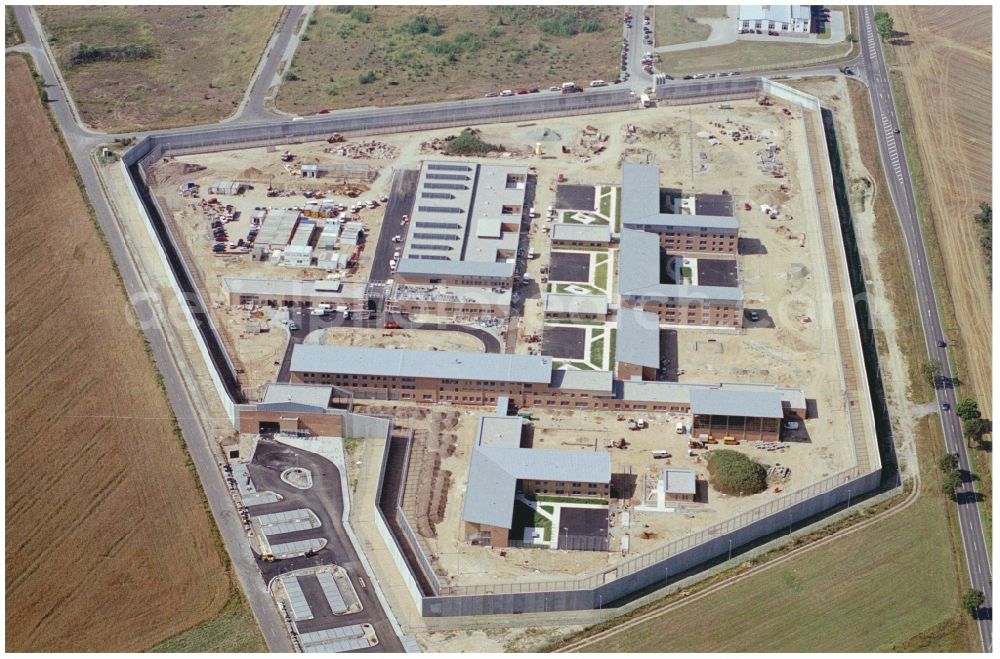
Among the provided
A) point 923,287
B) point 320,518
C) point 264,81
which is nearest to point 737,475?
point 320,518

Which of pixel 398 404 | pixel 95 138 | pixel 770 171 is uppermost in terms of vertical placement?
pixel 95 138

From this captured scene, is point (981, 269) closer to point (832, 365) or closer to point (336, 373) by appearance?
point (832, 365)

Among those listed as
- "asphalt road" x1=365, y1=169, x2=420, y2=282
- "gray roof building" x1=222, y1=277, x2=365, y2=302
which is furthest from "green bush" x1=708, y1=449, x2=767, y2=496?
"asphalt road" x1=365, y1=169, x2=420, y2=282

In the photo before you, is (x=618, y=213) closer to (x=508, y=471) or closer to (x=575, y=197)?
(x=575, y=197)

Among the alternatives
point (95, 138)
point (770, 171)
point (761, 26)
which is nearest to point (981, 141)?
point (770, 171)

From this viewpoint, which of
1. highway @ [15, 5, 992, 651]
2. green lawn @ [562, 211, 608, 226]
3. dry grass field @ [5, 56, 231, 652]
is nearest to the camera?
dry grass field @ [5, 56, 231, 652]

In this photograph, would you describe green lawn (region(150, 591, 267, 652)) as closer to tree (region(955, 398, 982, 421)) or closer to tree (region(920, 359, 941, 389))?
tree (region(955, 398, 982, 421))

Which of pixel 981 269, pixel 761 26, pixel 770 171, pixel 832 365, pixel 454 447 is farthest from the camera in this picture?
pixel 761 26
